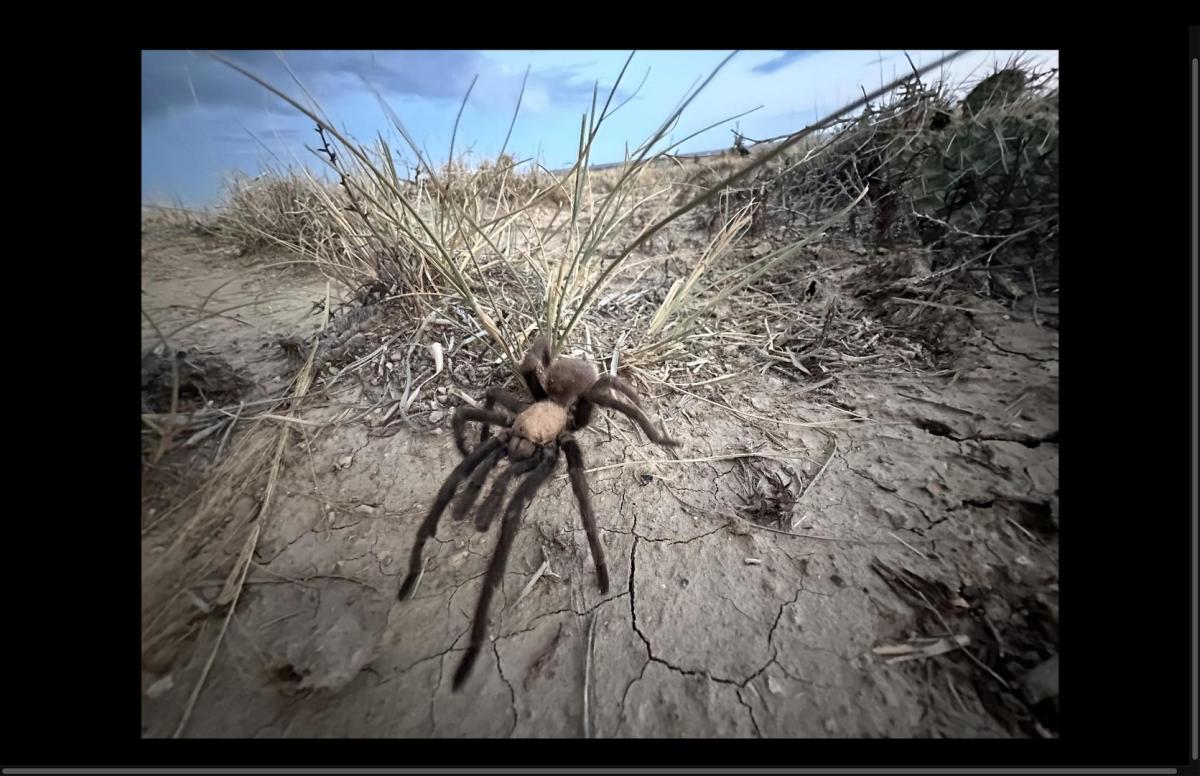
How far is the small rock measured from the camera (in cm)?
91

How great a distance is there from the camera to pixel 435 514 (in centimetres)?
111

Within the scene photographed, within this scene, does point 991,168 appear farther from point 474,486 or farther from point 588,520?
point 474,486

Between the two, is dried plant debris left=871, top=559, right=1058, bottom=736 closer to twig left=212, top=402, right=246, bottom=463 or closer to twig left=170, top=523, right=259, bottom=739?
twig left=170, top=523, right=259, bottom=739

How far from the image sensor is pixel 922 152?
2.45 meters

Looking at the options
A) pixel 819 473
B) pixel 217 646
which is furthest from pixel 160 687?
pixel 819 473

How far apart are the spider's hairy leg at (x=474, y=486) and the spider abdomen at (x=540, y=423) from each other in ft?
0.25

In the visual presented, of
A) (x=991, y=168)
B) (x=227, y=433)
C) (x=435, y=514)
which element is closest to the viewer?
(x=435, y=514)

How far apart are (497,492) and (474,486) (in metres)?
0.07

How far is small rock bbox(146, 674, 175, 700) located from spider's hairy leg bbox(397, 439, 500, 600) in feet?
1.57

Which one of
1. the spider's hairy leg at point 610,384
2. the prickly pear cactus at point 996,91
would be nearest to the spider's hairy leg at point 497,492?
the spider's hairy leg at point 610,384

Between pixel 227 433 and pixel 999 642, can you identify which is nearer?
pixel 999 642

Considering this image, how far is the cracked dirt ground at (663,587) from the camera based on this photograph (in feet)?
2.97
